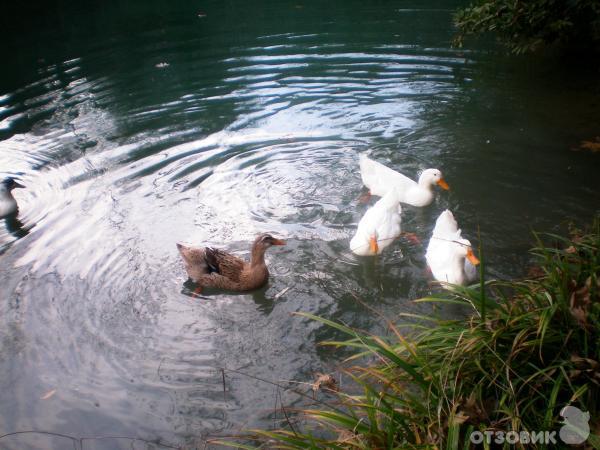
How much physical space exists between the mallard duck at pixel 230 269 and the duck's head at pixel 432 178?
6.48 ft

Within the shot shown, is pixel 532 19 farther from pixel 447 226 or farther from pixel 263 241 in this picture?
pixel 263 241

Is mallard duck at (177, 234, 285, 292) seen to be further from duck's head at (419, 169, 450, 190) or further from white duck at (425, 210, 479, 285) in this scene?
duck's head at (419, 169, 450, 190)

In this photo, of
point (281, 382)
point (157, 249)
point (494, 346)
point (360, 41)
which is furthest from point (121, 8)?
point (494, 346)

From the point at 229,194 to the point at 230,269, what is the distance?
1.76m

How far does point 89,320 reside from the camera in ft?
14.9

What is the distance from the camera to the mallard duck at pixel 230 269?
485cm

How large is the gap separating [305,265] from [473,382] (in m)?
2.71

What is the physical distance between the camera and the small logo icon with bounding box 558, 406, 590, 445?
2182mm

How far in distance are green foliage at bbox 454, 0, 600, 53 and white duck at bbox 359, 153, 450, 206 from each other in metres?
3.09

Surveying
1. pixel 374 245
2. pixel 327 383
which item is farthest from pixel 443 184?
pixel 327 383

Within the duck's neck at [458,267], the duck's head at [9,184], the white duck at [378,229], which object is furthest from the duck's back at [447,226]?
the duck's head at [9,184]

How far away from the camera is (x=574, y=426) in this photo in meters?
2.20

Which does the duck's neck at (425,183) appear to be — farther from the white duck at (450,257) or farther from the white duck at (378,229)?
the white duck at (450,257)

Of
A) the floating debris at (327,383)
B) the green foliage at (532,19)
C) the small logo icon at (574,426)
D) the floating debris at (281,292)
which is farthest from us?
the green foliage at (532,19)
